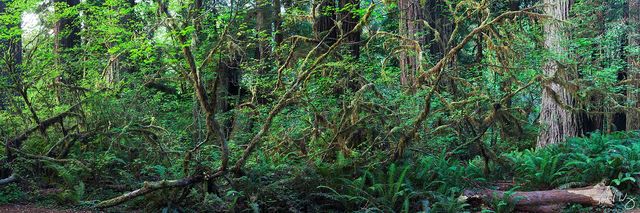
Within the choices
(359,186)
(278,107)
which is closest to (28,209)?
(278,107)

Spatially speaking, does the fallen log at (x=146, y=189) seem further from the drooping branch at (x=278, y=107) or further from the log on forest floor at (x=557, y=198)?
the log on forest floor at (x=557, y=198)

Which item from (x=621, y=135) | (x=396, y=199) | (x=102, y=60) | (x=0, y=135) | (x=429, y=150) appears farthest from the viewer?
(x=621, y=135)

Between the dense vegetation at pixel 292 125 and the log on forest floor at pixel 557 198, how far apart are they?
85 mm

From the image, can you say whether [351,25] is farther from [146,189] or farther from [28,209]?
[28,209]

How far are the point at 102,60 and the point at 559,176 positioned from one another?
9079 millimetres

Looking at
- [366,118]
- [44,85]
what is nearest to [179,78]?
[44,85]

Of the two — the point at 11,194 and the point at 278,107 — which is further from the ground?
the point at 278,107

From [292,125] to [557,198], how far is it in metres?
4.70

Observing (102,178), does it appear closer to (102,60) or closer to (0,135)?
(0,135)

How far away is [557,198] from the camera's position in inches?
292

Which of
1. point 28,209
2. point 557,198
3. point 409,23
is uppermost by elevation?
point 409,23

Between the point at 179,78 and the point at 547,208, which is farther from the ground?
the point at 179,78

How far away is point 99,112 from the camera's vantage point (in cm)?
920

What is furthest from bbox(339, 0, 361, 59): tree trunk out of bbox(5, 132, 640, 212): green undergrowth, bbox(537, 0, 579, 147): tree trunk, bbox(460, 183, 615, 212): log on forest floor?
bbox(537, 0, 579, 147): tree trunk
